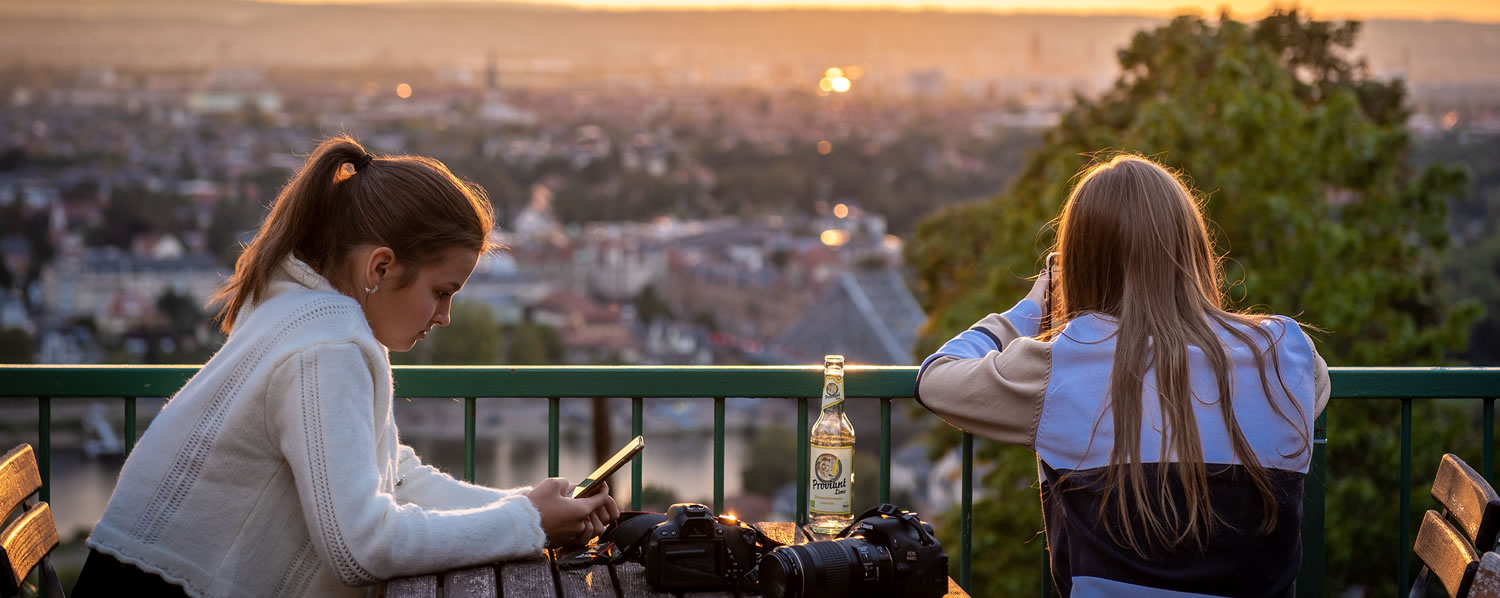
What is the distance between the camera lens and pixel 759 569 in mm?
1765

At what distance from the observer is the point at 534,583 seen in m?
1.83

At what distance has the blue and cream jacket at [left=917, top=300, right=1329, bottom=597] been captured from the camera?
1.91 m

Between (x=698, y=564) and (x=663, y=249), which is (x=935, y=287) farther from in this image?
(x=663, y=249)

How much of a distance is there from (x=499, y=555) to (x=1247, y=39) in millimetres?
15870

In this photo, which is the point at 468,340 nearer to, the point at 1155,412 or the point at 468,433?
the point at 468,433

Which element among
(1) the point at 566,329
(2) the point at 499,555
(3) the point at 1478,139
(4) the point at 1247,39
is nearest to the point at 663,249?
(1) the point at 566,329

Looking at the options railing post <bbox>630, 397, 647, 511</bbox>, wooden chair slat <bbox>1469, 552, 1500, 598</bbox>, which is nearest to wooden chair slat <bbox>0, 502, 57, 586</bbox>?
railing post <bbox>630, 397, 647, 511</bbox>

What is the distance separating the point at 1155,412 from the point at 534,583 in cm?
97

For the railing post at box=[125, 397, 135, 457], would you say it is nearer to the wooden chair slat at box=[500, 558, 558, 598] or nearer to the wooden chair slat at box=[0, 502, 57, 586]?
the wooden chair slat at box=[0, 502, 57, 586]

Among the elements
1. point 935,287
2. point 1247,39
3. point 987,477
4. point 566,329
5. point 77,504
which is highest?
point 1247,39

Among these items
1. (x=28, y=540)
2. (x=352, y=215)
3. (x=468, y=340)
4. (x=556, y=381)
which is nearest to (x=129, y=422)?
(x=28, y=540)

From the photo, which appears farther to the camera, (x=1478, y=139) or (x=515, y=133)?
(x=515, y=133)

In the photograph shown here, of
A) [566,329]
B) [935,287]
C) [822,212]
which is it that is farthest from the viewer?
[822,212]

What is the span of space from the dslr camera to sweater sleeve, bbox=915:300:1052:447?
0.30m
